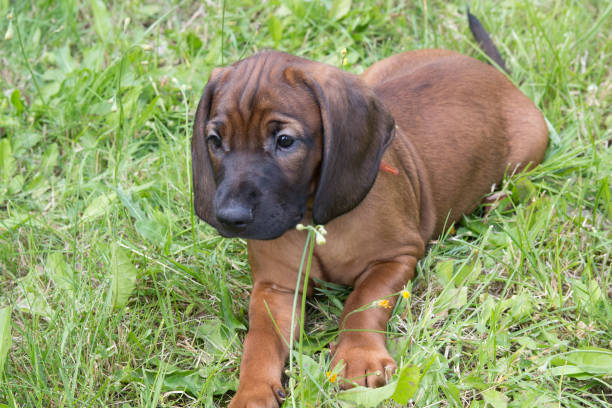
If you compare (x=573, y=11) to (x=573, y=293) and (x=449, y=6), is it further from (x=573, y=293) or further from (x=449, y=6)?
(x=573, y=293)

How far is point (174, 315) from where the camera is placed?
12.7ft

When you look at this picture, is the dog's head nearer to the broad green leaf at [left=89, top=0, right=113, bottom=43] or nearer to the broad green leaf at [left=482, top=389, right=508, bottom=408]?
the broad green leaf at [left=482, top=389, right=508, bottom=408]

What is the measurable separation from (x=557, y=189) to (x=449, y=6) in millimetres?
2131

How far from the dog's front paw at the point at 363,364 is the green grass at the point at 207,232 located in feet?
0.31

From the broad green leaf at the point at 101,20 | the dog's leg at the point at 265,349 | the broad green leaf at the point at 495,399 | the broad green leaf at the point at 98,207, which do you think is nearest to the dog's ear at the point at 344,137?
the dog's leg at the point at 265,349

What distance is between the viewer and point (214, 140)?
3389 millimetres

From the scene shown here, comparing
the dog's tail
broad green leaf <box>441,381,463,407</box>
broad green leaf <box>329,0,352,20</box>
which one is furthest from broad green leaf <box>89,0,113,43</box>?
broad green leaf <box>441,381,463,407</box>

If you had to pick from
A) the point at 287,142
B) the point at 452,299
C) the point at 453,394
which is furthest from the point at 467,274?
the point at 287,142

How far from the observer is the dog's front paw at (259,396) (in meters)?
3.11

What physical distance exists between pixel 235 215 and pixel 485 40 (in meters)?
3.05

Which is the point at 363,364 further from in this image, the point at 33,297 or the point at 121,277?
the point at 33,297

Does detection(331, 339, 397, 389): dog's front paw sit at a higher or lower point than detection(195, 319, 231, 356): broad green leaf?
higher

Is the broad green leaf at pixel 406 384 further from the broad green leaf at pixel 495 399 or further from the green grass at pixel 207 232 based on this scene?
the broad green leaf at pixel 495 399

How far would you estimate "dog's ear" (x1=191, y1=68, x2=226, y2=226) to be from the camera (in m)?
3.51
